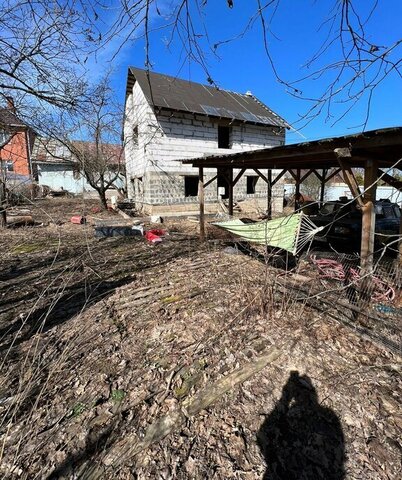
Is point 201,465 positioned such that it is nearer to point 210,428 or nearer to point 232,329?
point 210,428

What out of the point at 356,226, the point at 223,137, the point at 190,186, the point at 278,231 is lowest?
the point at 356,226

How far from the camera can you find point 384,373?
8.68ft

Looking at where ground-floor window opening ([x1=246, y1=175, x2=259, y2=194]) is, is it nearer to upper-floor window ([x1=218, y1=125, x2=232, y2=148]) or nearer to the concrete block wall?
the concrete block wall

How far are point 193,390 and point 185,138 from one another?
11.6 m

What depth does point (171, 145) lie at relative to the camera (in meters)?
12.1

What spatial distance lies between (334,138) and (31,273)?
5702mm

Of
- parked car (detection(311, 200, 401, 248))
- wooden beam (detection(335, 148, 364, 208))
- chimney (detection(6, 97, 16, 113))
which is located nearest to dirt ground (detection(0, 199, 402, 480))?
wooden beam (detection(335, 148, 364, 208))

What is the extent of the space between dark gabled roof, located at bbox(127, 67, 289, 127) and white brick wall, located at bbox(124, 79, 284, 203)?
38 cm

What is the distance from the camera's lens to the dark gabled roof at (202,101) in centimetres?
1198

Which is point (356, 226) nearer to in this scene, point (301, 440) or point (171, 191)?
point (301, 440)

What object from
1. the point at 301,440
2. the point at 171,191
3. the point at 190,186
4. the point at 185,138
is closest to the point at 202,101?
the point at 185,138

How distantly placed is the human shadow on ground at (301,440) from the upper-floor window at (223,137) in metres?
13.0

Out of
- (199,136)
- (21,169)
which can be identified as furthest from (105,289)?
(21,169)

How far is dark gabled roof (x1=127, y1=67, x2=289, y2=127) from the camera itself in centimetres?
1198
